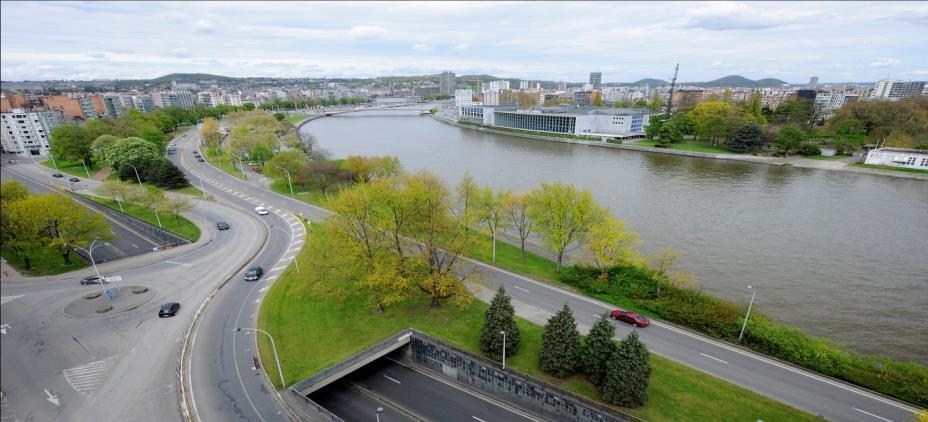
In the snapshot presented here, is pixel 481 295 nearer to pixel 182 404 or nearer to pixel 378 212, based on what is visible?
pixel 378 212

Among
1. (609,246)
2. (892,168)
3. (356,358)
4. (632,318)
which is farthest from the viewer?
(892,168)

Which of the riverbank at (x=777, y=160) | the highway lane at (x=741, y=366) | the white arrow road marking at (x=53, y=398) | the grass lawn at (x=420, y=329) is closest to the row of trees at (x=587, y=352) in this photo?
the grass lawn at (x=420, y=329)

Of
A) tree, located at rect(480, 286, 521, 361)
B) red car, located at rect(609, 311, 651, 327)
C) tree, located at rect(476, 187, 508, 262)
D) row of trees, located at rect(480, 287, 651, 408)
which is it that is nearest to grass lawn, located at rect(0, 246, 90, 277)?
tree, located at rect(476, 187, 508, 262)

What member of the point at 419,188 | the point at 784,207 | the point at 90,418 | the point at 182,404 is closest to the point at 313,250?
the point at 419,188

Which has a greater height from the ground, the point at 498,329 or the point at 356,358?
the point at 498,329

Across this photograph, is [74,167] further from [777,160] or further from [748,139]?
[777,160]

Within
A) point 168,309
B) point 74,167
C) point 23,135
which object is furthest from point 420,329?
point 74,167

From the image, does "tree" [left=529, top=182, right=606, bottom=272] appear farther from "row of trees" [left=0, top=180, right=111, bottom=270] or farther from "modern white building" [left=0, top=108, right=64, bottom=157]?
"row of trees" [left=0, top=180, right=111, bottom=270]
